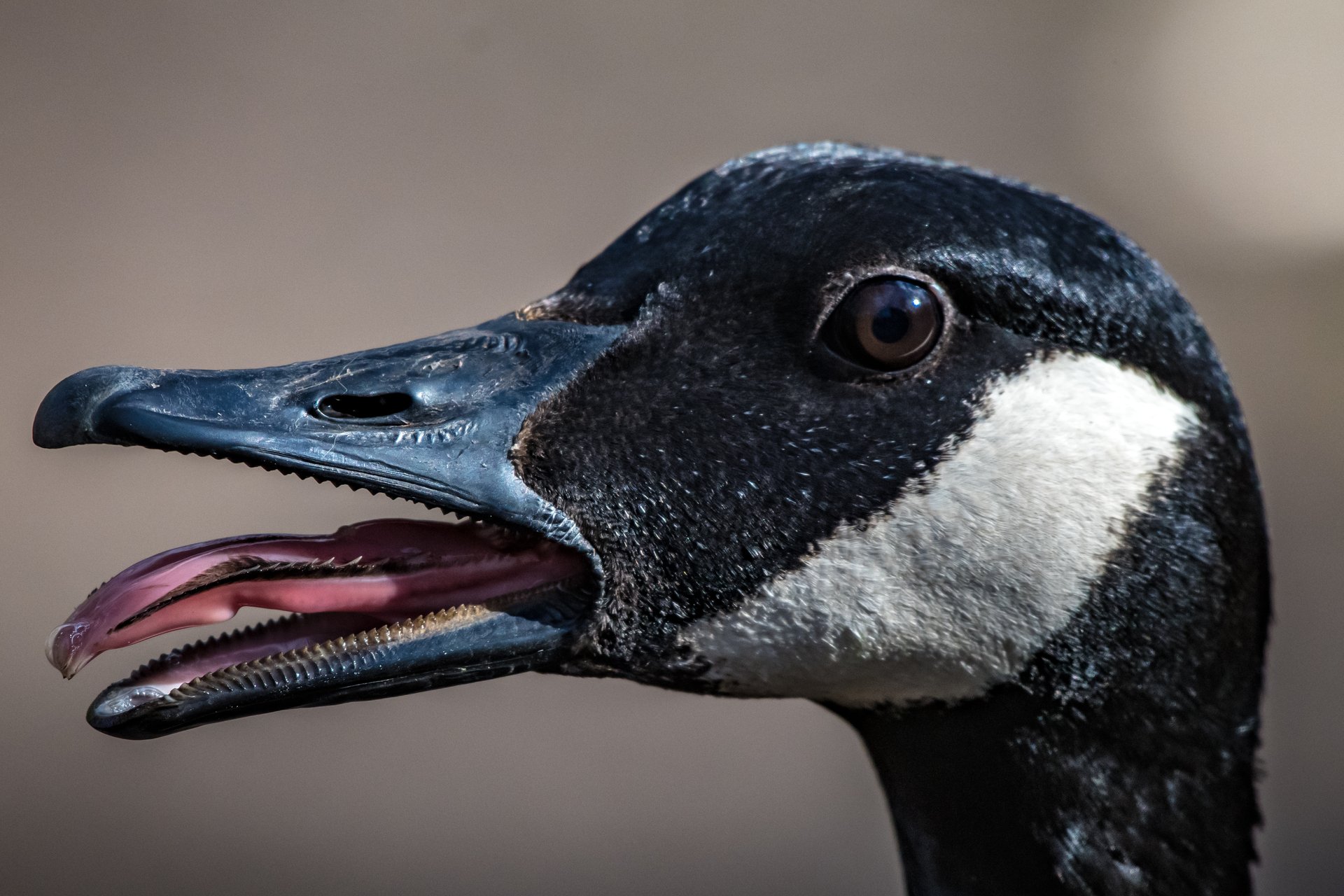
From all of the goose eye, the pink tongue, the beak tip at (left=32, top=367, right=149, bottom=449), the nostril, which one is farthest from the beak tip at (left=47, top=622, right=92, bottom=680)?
the goose eye

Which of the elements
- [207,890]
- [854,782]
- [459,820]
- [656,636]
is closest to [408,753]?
[459,820]

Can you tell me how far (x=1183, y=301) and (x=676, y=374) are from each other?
782mm

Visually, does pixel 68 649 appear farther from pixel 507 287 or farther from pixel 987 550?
pixel 507 287

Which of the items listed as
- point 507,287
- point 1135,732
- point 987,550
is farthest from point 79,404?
point 507,287

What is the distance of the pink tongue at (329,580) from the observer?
1.51 meters

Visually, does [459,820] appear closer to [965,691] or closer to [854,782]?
[854,782]

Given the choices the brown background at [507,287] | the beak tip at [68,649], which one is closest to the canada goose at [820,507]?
the beak tip at [68,649]

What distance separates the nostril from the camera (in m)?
1.47

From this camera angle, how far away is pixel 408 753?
19.2 feet

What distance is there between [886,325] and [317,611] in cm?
84

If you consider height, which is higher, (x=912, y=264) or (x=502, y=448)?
(x=912, y=264)

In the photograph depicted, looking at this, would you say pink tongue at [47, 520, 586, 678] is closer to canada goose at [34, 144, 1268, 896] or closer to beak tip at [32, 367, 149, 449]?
canada goose at [34, 144, 1268, 896]

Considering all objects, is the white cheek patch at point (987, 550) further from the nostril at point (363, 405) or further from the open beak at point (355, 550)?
the nostril at point (363, 405)

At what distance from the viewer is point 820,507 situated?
1583mm
